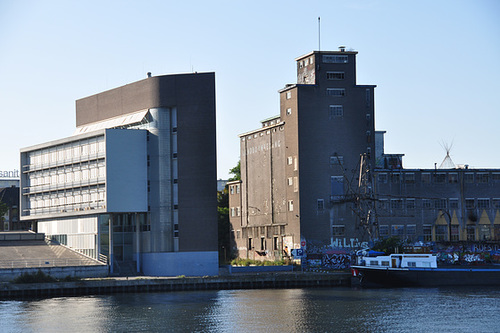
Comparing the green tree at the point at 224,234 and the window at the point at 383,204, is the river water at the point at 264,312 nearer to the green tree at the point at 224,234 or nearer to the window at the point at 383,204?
the window at the point at 383,204

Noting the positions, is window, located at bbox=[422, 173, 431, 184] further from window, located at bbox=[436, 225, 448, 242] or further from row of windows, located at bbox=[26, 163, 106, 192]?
row of windows, located at bbox=[26, 163, 106, 192]

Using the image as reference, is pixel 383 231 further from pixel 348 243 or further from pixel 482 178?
pixel 482 178

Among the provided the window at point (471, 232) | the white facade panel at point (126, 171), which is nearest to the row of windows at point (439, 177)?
the window at point (471, 232)

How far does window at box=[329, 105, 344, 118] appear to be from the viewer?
12744 centimetres

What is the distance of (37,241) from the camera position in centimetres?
12281

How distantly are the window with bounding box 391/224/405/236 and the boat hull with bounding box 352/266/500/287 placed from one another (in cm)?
1645

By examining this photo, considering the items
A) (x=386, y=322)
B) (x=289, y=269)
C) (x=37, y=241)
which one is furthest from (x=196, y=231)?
(x=386, y=322)

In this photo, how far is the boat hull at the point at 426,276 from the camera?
107 meters

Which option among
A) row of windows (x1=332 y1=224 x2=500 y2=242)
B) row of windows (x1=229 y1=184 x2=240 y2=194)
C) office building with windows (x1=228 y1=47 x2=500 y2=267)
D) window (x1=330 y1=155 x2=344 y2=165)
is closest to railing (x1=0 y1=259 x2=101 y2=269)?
office building with windows (x1=228 y1=47 x2=500 y2=267)

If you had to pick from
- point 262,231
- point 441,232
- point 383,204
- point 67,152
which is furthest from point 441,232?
point 67,152

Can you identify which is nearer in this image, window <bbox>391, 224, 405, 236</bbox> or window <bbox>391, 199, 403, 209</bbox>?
window <bbox>391, 224, 405, 236</bbox>

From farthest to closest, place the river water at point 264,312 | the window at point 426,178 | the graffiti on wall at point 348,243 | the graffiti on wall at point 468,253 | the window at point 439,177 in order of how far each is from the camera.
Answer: the window at point 439,177
the window at point 426,178
the graffiti on wall at point 348,243
the graffiti on wall at point 468,253
the river water at point 264,312

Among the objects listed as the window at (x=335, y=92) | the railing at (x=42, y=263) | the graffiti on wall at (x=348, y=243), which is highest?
the window at (x=335, y=92)

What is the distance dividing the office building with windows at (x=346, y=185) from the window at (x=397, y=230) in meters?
0.14
